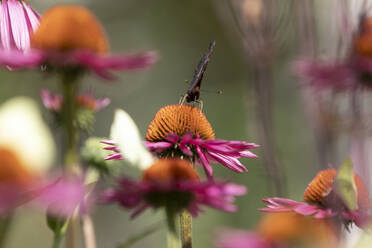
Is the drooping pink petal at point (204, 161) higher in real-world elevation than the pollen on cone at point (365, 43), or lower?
lower

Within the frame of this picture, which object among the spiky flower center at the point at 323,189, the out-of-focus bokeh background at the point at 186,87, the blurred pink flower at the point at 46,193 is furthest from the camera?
the out-of-focus bokeh background at the point at 186,87

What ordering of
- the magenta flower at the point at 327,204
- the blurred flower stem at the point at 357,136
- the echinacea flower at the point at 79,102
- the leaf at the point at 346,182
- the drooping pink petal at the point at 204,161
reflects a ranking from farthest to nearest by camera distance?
the echinacea flower at the point at 79,102
the blurred flower stem at the point at 357,136
the drooping pink petal at the point at 204,161
the magenta flower at the point at 327,204
the leaf at the point at 346,182

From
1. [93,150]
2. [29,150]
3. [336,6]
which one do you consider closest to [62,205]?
[29,150]

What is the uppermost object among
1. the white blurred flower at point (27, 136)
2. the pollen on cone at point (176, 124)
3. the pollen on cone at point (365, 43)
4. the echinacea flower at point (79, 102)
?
the pollen on cone at point (365, 43)

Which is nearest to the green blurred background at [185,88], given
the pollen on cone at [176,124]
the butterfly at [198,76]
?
the butterfly at [198,76]

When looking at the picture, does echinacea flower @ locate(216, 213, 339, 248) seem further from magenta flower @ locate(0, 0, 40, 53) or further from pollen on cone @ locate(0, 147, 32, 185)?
magenta flower @ locate(0, 0, 40, 53)

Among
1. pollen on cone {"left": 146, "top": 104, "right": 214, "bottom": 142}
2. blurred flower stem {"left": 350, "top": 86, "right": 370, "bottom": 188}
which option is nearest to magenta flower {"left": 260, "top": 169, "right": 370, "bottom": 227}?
pollen on cone {"left": 146, "top": 104, "right": 214, "bottom": 142}

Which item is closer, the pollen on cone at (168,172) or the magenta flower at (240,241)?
the magenta flower at (240,241)

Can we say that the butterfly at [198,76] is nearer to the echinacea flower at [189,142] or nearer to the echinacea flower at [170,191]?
the echinacea flower at [189,142]
